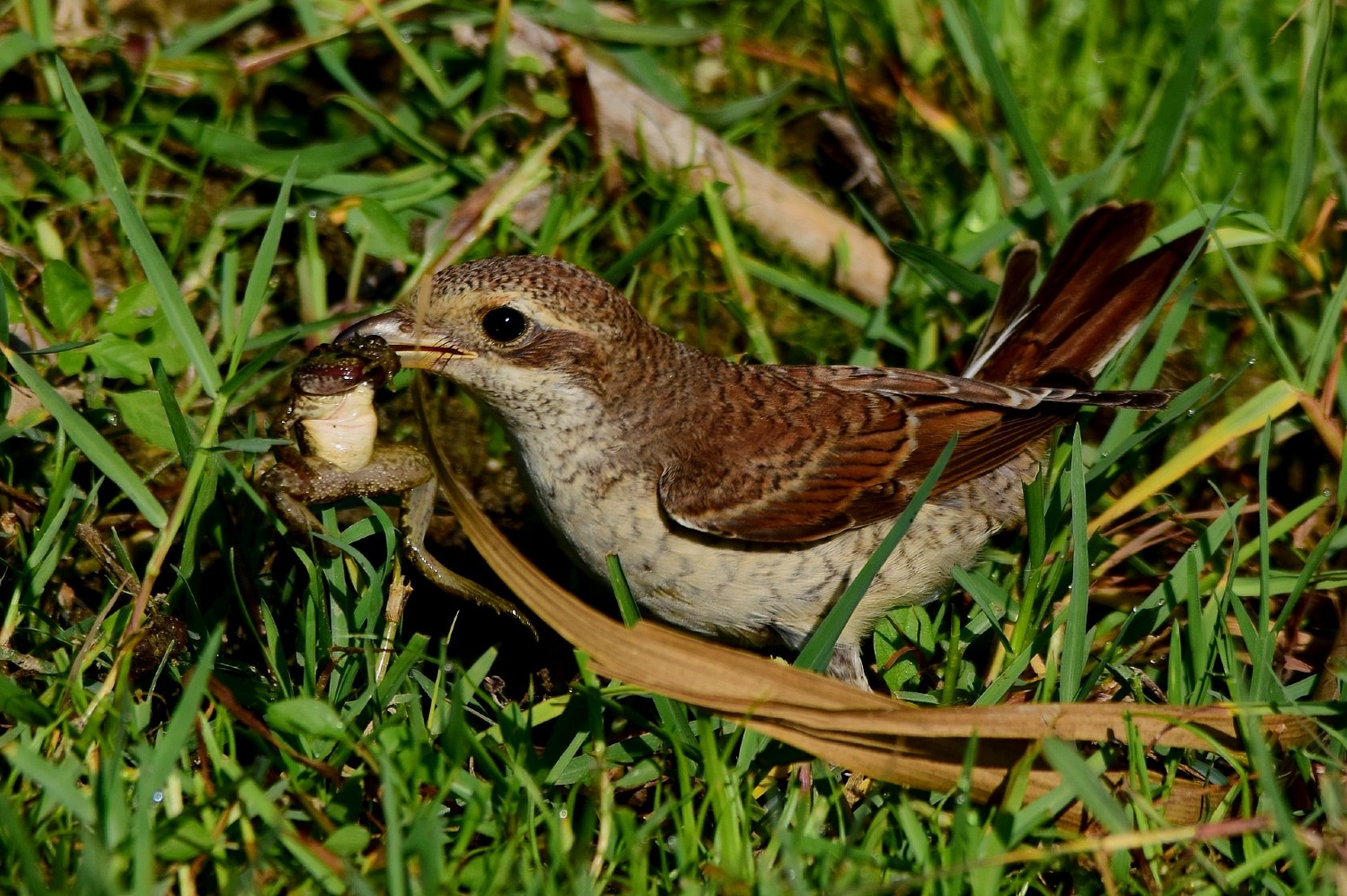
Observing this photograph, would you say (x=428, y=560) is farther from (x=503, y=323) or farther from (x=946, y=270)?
(x=946, y=270)

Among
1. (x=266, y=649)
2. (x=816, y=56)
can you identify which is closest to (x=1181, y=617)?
(x=266, y=649)

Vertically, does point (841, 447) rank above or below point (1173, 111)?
below

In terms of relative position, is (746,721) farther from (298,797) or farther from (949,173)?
(949,173)

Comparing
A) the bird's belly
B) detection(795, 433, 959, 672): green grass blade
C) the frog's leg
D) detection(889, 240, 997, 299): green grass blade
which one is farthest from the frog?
detection(889, 240, 997, 299): green grass blade

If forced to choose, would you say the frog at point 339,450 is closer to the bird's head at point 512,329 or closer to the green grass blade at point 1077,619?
the bird's head at point 512,329

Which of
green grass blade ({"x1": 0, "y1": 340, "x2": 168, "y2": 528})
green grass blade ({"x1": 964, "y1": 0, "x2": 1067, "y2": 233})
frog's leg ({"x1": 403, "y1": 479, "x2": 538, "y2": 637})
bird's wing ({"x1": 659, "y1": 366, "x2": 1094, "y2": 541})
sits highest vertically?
green grass blade ({"x1": 964, "y1": 0, "x2": 1067, "y2": 233})

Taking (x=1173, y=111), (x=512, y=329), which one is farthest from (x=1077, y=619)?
(x=1173, y=111)

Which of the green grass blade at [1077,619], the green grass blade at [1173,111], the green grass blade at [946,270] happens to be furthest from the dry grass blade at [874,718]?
the green grass blade at [1173,111]

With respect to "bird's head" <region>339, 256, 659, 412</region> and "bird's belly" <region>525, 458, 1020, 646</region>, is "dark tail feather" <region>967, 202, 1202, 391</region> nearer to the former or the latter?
"bird's belly" <region>525, 458, 1020, 646</region>
